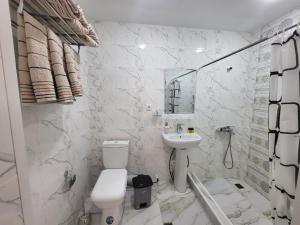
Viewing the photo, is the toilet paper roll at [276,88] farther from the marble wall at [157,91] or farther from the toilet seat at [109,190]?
the toilet seat at [109,190]

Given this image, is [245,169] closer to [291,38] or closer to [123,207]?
[123,207]

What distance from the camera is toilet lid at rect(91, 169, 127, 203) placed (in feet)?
4.89

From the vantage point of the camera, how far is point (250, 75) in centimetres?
238

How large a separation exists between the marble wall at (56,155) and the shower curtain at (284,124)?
1.43 meters

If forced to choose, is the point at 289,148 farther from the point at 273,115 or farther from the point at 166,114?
the point at 166,114

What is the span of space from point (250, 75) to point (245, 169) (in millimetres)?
1511

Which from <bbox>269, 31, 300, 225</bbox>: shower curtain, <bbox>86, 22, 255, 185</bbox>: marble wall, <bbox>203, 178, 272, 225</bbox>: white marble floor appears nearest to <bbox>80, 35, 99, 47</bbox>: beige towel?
<bbox>86, 22, 255, 185</bbox>: marble wall

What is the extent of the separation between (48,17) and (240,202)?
2815 millimetres

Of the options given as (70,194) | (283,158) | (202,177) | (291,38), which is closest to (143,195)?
(70,194)

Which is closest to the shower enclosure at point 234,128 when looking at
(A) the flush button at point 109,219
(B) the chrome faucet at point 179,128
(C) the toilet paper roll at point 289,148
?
(B) the chrome faucet at point 179,128

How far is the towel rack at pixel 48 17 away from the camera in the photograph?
2.73ft

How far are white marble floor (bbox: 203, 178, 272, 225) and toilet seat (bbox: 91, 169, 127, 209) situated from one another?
134 centimetres

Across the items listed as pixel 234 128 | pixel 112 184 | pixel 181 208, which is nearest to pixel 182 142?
pixel 181 208

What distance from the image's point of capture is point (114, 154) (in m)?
2.07
